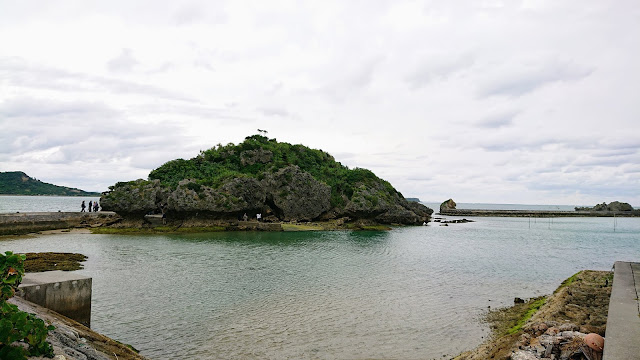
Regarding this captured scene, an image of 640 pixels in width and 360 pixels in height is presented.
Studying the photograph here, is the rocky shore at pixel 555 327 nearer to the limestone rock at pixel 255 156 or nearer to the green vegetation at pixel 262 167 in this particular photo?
the green vegetation at pixel 262 167

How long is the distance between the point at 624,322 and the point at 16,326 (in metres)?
13.5

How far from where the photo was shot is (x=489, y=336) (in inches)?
544

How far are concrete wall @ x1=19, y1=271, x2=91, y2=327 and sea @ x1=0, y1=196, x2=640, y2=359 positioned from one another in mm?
2045

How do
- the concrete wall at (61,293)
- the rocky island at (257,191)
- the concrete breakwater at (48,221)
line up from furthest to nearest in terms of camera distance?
the rocky island at (257,191), the concrete breakwater at (48,221), the concrete wall at (61,293)

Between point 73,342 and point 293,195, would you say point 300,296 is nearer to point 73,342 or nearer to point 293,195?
point 73,342

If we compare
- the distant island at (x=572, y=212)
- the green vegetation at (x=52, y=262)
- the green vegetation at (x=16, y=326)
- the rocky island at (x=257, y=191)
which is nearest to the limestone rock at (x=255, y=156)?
the rocky island at (x=257, y=191)

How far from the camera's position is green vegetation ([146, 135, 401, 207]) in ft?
223

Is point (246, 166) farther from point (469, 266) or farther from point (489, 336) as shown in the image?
point (489, 336)

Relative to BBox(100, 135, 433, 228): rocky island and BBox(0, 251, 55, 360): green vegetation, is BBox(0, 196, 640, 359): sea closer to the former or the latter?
BBox(0, 251, 55, 360): green vegetation

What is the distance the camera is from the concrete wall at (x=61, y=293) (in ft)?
32.8

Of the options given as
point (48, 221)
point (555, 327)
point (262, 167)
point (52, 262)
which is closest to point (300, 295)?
point (555, 327)

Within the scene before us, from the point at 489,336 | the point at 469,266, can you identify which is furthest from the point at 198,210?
the point at 489,336

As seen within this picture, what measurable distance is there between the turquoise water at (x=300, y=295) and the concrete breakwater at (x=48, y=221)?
6234 millimetres

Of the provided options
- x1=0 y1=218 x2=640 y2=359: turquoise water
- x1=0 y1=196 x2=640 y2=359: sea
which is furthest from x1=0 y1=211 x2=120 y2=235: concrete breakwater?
x1=0 y1=218 x2=640 y2=359: turquoise water
